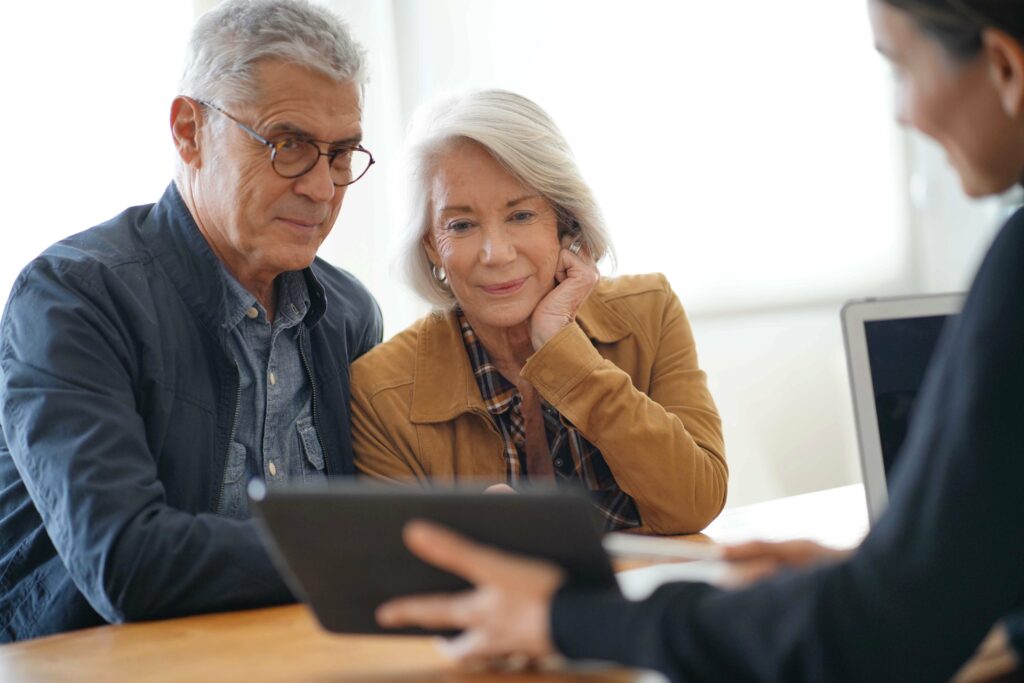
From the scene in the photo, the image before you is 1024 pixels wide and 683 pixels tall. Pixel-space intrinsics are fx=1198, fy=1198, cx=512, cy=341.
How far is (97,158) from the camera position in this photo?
291cm

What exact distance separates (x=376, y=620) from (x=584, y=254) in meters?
1.32

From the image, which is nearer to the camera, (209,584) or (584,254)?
(209,584)

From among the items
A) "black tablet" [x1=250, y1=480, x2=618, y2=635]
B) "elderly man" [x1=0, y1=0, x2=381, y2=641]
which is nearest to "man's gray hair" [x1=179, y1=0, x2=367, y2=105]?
"elderly man" [x1=0, y1=0, x2=381, y2=641]

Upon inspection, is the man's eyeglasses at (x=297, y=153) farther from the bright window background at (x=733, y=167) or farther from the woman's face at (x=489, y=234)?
the bright window background at (x=733, y=167)

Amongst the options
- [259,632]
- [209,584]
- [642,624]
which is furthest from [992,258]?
[209,584]

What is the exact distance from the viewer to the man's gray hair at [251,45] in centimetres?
192

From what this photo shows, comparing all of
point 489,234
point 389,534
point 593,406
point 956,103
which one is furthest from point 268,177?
point 956,103

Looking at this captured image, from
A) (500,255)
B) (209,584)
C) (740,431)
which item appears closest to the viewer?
(209,584)

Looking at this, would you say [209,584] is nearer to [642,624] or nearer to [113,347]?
[113,347]

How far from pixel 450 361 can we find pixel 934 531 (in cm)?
139

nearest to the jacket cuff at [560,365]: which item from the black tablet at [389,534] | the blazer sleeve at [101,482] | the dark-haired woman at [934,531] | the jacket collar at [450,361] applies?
the jacket collar at [450,361]

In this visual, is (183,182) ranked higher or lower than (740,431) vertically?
higher

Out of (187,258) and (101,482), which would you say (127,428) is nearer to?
(101,482)

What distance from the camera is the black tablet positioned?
1001mm
